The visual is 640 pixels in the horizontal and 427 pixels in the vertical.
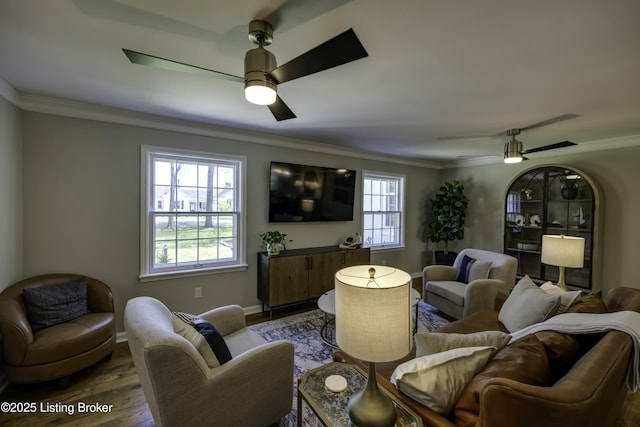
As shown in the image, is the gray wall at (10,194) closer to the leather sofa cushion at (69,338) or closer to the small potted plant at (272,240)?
the leather sofa cushion at (69,338)

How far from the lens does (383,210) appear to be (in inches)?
207

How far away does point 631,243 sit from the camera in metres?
3.60

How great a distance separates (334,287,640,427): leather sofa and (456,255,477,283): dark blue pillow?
8.06ft

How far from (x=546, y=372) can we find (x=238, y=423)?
1601 millimetres

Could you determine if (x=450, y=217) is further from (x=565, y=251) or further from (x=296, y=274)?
(x=296, y=274)

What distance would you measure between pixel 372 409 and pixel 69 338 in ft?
7.84

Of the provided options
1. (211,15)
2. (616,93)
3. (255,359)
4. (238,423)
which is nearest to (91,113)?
(211,15)

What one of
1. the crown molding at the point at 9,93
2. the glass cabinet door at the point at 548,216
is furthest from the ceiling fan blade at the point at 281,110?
the glass cabinet door at the point at 548,216

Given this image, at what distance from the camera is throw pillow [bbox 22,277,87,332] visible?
7.37ft

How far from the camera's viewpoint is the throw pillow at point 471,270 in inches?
141

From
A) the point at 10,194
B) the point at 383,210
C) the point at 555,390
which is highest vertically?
the point at 10,194

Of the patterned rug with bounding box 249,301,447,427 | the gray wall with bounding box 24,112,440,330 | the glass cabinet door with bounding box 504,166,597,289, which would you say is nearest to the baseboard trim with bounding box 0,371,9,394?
the gray wall with bounding box 24,112,440,330

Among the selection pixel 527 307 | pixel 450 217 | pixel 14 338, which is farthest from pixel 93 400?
pixel 450 217

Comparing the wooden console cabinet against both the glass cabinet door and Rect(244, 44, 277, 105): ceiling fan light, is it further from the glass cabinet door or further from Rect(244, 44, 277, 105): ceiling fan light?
the glass cabinet door
